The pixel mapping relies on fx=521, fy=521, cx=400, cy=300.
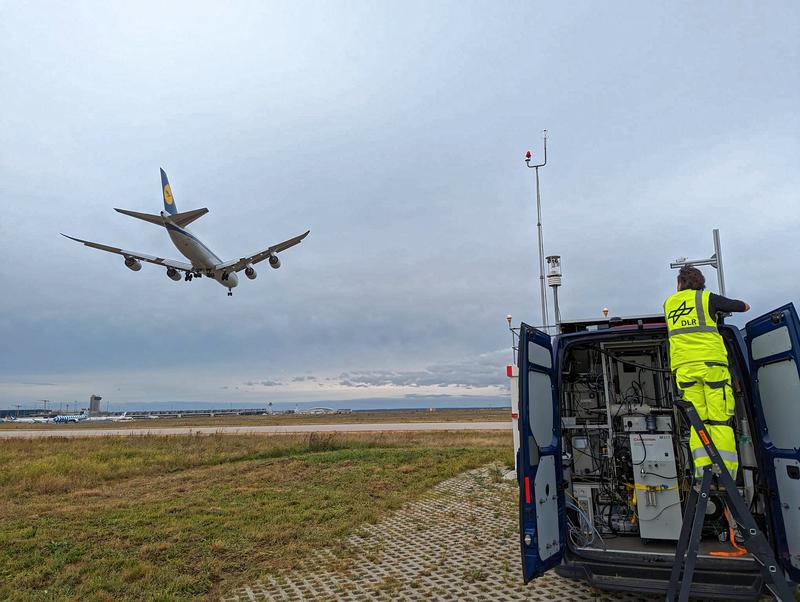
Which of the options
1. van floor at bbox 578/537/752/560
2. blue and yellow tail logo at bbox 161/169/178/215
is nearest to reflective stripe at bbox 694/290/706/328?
van floor at bbox 578/537/752/560

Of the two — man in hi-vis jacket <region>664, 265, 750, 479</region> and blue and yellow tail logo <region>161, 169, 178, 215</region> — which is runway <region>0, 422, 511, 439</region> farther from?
man in hi-vis jacket <region>664, 265, 750, 479</region>

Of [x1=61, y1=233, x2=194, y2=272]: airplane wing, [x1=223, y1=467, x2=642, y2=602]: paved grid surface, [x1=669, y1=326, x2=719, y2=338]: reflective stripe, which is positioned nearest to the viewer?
[x1=669, y1=326, x2=719, y2=338]: reflective stripe

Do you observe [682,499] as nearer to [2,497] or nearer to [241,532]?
[241,532]

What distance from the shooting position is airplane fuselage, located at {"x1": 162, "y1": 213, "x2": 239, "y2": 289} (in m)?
19.2

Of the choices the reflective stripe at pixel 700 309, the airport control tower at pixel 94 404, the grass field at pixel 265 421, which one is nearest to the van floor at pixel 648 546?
the reflective stripe at pixel 700 309

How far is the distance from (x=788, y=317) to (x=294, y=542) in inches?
227

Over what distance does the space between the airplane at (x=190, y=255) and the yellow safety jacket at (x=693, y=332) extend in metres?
17.4

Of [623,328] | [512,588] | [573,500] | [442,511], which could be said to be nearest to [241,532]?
[442,511]

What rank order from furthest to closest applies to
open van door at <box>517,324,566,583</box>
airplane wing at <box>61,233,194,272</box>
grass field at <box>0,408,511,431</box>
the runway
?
grass field at <box>0,408,511,431</box> < the runway < airplane wing at <box>61,233,194,272</box> < open van door at <box>517,324,566,583</box>

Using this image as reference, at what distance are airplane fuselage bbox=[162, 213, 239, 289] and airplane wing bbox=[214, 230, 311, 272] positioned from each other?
1.09 feet

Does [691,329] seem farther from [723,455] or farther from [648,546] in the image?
[648,546]

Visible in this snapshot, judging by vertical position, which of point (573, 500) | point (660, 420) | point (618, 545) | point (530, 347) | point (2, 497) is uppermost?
point (530, 347)

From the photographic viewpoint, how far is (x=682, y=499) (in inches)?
177

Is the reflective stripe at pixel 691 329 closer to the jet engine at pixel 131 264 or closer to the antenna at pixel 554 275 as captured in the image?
the antenna at pixel 554 275
